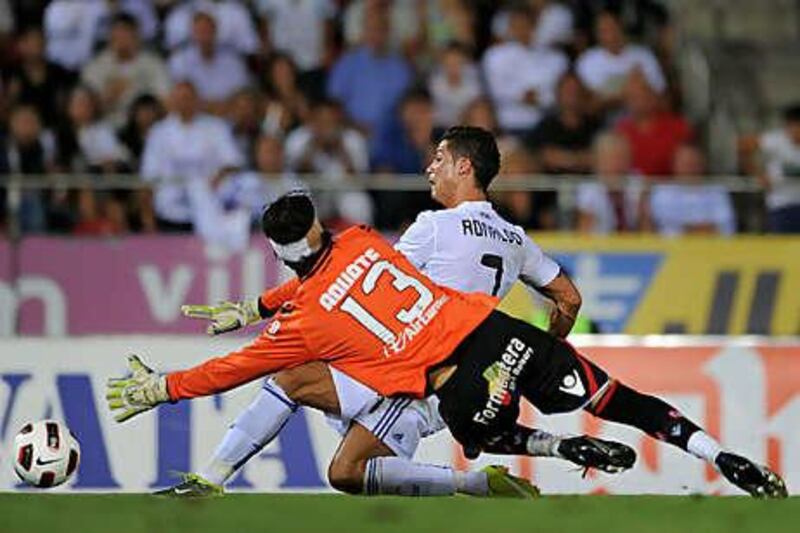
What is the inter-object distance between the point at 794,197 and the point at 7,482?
252 inches

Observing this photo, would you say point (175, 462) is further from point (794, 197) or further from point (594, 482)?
point (794, 197)

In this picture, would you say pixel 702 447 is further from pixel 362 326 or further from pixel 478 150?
pixel 478 150

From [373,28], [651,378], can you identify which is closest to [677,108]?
[373,28]

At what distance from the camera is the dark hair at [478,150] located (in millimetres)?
10516

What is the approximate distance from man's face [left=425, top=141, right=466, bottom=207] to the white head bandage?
2.68ft

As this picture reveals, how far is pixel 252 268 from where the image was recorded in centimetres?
1602

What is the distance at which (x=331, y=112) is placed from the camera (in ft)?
53.4

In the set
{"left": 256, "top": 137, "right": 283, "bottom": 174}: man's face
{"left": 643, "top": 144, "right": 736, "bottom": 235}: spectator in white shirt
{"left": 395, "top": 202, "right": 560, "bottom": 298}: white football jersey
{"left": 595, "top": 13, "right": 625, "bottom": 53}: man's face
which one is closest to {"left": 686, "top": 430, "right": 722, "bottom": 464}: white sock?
{"left": 395, "top": 202, "right": 560, "bottom": 298}: white football jersey

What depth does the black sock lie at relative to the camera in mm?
10008

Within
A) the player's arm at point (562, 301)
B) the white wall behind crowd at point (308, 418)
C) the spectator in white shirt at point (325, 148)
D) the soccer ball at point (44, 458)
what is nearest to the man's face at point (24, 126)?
the spectator in white shirt at point (325, 148)

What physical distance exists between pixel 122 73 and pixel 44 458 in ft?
22.1

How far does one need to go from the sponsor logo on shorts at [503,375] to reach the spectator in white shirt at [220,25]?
7396mm

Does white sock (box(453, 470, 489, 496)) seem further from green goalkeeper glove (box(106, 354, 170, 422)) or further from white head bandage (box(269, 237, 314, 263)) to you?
green goalkeeper glove (box(106, 354, 170, 422))

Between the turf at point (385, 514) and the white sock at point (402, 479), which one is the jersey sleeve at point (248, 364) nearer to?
the white sock at point (402, 479)
